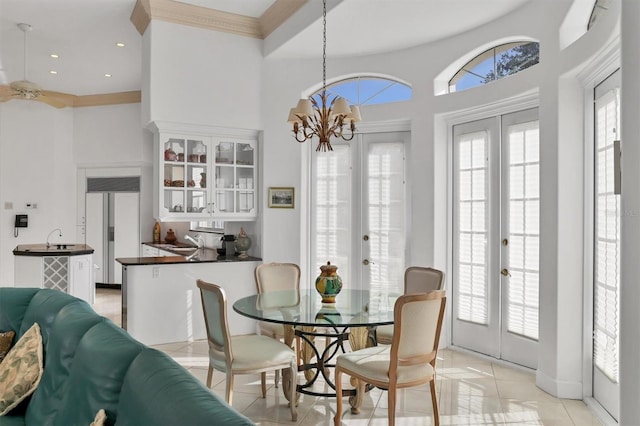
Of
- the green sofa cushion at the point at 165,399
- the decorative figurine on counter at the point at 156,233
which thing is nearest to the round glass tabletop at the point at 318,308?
the green sofa cushion at the point at 165,399

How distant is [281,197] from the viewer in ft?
17.9

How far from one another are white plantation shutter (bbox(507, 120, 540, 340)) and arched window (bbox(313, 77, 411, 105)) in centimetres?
131

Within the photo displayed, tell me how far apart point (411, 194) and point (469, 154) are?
0.70 meters

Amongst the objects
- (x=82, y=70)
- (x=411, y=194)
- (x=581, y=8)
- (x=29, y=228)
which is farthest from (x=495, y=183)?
(x=29, y=228)

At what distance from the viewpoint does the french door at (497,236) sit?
13.7 feet

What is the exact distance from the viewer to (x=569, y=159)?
11.7 ft

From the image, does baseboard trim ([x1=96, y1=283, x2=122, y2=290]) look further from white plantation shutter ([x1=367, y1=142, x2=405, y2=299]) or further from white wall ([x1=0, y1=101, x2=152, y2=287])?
white plantation shutter ([x1=367, y1=142, x2=405, y2=299])

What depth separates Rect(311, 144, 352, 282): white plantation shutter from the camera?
5.42 metres

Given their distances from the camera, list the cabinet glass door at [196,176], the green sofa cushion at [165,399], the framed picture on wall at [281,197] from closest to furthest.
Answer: the green sofa cushion at [165,399] → the cabinet glass door at [196,176] → the framed picture on wall at [281,197]

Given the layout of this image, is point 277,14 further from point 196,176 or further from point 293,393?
point 293,393

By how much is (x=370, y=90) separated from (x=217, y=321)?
3286 millimetres

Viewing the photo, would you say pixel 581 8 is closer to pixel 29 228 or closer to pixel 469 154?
pixel 469 154

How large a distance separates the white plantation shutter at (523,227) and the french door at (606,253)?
62 cm

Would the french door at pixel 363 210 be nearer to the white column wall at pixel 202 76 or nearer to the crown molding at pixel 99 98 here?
the white column wall at pixel 202 76
